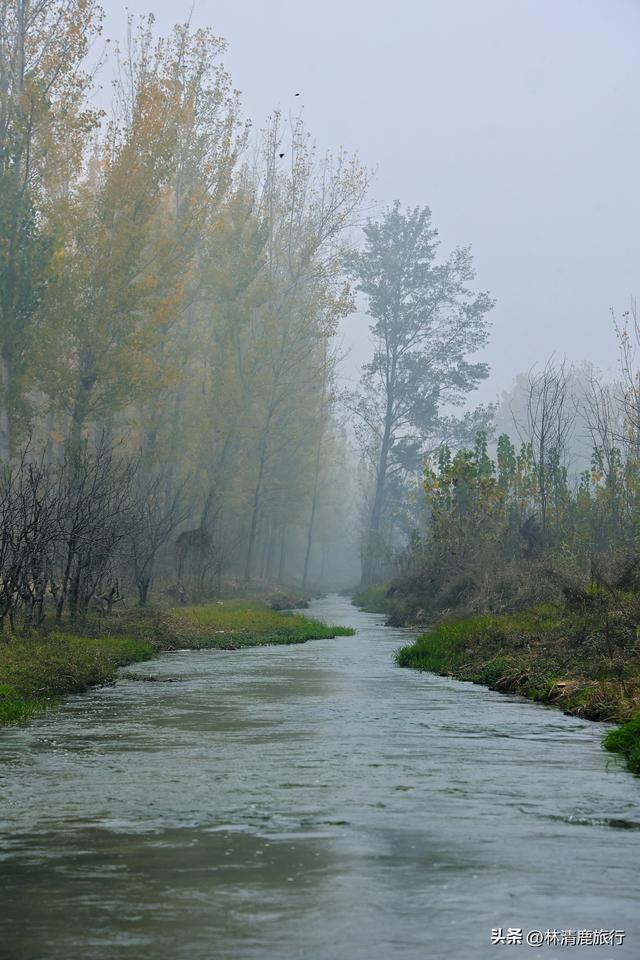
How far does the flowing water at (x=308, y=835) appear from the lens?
520cm

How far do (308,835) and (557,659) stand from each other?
9.77 metres

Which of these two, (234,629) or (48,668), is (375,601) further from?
(48,668)

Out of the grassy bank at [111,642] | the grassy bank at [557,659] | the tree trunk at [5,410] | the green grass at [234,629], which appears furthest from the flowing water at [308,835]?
the tree trunk at [5,410]

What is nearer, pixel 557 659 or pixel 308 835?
pixel 308 835

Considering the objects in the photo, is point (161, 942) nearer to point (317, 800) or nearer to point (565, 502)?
point (317, 800)

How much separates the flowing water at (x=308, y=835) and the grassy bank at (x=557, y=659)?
558 millimetres

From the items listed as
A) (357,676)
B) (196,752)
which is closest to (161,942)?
(196,752)

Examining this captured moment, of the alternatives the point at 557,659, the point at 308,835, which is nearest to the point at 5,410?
the point at 557,659

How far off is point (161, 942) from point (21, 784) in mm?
3784

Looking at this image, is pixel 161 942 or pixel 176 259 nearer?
pixel 161 942

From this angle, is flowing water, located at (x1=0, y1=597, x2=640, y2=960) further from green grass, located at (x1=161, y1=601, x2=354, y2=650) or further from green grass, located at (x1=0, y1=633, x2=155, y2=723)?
green grass, located at (x1=161, y1=601, x2=354, y2=650)

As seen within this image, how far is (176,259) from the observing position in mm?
32781

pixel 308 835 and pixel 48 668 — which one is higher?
pixel 48 668

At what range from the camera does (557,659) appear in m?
16.2
